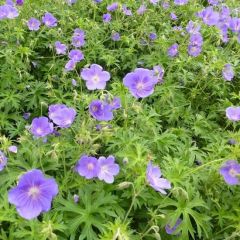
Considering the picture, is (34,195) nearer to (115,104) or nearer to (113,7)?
(115,104)

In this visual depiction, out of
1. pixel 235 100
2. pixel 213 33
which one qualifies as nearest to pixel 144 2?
pixel 213 33

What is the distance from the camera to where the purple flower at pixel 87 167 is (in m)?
2.27

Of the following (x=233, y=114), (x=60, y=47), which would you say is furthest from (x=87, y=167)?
(x=60, y=47)

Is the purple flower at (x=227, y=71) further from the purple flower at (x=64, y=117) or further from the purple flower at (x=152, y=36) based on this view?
the purple flower at (x=64, y=117)

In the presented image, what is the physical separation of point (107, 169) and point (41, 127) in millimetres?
476

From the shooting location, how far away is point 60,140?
2611 millimetres

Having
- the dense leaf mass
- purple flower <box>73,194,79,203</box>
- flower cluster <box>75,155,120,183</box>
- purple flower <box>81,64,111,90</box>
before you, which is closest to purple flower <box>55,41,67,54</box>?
the dense leaf mass

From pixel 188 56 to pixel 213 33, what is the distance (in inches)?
19.9

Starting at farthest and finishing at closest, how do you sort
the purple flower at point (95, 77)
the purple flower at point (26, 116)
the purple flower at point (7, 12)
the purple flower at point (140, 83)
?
the purple flower at point (7, 12)
the purple flower at point (26, 116)
the purple flower at point (95, 77)
the purple flower at point (140, 83)

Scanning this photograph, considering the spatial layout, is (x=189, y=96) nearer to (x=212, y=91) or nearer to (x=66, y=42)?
(x=212, y=91)

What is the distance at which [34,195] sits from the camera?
1.83m

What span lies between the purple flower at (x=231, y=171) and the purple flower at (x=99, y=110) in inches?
30.3

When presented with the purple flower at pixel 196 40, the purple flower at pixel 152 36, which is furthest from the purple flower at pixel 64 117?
the purple flower at pixel 152 36

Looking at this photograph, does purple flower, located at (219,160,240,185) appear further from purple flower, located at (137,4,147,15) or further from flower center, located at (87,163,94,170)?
purple flower, located at (137,4,147,15)
